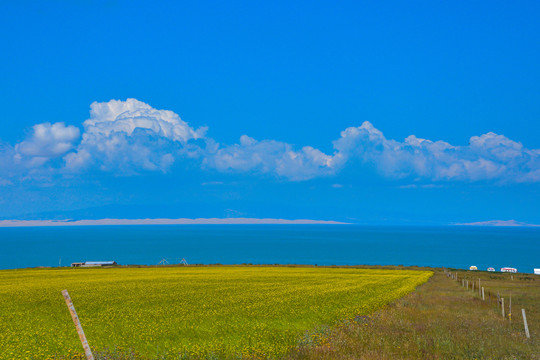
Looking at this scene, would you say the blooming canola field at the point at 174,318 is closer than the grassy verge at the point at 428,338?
No

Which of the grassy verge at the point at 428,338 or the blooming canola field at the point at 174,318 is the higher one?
the grassy verge at the point at 428,338

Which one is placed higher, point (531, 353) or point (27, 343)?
point (531, 353)

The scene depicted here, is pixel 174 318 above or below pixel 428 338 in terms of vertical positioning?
below

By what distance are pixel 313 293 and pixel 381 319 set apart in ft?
49.6

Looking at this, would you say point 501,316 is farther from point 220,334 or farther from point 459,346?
point 220,334

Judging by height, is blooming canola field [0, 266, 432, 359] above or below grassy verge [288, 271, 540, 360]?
below

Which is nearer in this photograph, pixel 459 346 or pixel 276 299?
pixel 459 346

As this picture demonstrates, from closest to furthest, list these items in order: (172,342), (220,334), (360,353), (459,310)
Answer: (360,353), (172,342), (220,334), (459,310)

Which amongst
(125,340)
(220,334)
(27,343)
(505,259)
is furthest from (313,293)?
(505,259)

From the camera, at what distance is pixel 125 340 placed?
1834cm

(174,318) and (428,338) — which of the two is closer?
(428,338)

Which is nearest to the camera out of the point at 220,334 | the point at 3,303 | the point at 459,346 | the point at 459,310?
the point at 459,346

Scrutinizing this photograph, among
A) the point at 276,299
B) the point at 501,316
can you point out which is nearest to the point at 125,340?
the point at 276,299

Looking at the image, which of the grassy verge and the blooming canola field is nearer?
the grassy verge
